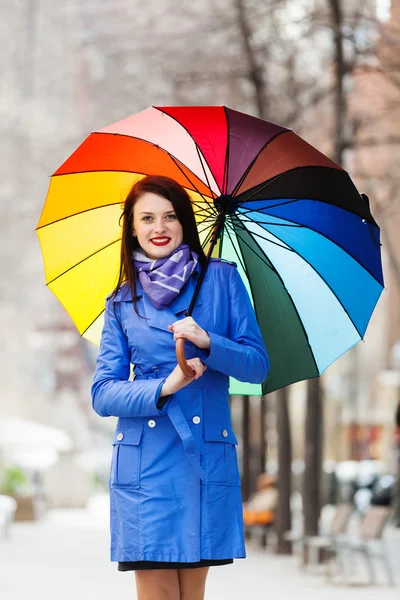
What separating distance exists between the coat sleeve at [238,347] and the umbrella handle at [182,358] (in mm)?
114

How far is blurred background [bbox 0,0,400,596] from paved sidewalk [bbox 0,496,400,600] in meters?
1.37

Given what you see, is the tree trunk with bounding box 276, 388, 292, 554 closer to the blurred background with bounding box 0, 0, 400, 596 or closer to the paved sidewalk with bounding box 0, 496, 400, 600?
the blurred background with bounding box 0, 0, 400, 596

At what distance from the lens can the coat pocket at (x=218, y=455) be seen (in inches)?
181

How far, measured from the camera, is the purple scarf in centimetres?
468

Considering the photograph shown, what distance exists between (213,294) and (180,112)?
1.10 metres

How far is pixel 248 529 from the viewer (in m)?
Answer: 25.5

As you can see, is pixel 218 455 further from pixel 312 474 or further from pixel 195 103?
pixel 195 103

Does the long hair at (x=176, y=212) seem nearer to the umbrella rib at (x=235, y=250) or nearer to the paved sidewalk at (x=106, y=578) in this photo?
the umbrella rib at (x=235, y=250)

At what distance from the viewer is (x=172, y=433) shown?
15.1 feet

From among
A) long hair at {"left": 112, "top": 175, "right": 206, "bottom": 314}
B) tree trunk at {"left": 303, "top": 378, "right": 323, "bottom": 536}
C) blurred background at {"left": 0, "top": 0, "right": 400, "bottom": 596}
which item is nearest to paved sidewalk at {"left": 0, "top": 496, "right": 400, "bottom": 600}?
tree trunk at {"left": 303, "top": 378, "right": 323, "bottom": 536}

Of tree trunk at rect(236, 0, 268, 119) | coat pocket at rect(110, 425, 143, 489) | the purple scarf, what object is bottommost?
coat pocket at rect(110, 425, 143, 489)

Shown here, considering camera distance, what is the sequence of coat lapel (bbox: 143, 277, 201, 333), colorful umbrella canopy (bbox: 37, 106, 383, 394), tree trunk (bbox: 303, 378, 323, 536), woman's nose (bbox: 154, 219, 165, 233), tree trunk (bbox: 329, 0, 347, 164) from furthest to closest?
→ tree trunk (bbox: 303, 378, 323, 536) → tree trunk (bbox: 329, 0, 347, 164) → colorful umbrella canopy (bbox: 37, 106, 383, 394) → woman's nose (bbox: 154, 219, 165, 233) → coat lapel (bbox: 143, 277, 201, 333)

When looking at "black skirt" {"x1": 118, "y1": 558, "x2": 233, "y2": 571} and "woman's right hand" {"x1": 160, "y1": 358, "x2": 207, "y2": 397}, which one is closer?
"woman's right hand" {"x1": 160, "y1": 358, "x2": 207, "y2": 397}

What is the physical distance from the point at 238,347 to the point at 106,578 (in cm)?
1372
